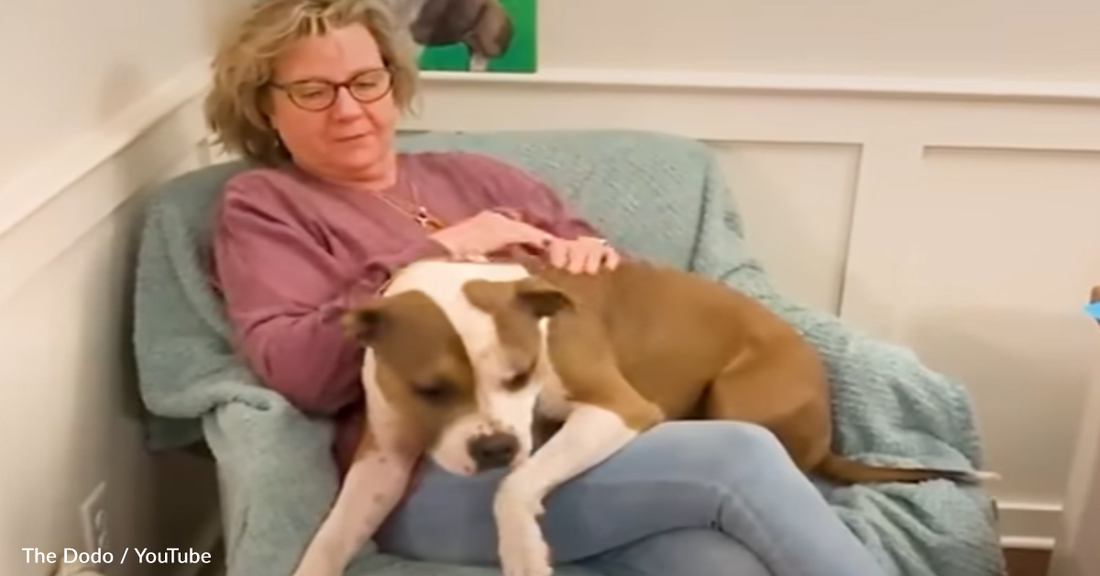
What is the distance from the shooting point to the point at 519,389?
1458mm

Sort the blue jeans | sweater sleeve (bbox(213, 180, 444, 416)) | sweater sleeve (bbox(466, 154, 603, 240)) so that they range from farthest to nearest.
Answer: sweater sleeve (bbox(466, 154, 603, 240))
sweater sleeve (bbox(213, 180, 444, 416))
the blue jeans

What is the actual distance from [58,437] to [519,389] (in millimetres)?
650

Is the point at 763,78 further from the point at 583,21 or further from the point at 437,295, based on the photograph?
the point at 437,295

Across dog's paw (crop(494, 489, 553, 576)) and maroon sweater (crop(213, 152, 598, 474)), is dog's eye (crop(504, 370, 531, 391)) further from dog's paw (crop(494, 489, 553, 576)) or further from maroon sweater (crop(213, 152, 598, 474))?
maroon sweater (crop(213, 152, 598, 474))

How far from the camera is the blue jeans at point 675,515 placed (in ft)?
4.96

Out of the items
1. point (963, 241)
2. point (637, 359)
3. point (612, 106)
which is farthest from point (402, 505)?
point (963, 241)

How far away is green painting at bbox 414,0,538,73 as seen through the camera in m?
2.24

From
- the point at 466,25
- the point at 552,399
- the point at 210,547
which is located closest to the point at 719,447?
the point at 552,399

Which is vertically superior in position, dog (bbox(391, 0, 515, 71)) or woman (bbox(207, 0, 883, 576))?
dog (bbox(391, 0, 515, 71))

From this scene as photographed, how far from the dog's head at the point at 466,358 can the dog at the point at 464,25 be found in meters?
0.86

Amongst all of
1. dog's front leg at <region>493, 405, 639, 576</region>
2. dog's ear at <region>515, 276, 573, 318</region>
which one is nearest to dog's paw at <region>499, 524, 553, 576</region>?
dog's front leg at <region>493, 405, 639, 576</region>

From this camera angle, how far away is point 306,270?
1.70 meters

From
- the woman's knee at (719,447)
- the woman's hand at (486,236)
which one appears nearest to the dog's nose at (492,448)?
the woman's knee at (719,447)

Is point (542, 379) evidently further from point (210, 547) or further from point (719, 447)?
point (210, 547)
